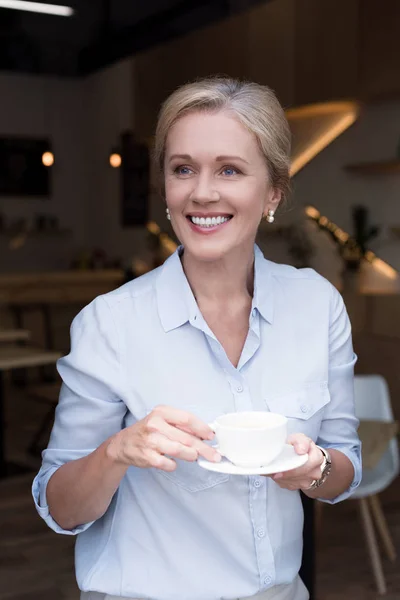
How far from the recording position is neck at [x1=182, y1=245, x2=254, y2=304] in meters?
1.23

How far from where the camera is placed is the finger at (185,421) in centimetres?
92

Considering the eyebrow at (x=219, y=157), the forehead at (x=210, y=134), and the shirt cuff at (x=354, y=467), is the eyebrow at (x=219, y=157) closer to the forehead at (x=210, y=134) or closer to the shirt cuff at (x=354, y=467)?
the forehead at (x=210, y=134)

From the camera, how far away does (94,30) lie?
714 centimetres

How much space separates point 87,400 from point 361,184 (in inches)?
176

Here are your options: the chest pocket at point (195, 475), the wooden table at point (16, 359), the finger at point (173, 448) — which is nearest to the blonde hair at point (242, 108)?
the chest pocket at point (195, 475)

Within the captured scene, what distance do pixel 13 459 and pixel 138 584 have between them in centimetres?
369

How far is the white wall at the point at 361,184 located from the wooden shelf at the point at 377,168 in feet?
0.11

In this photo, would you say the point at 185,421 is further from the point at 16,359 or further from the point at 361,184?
the point at 361,184

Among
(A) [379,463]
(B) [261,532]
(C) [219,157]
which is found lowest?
(A) [379,463]

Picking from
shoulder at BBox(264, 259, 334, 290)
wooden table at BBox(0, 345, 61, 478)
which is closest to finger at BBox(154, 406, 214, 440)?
shoulder at BBox(264, 259, 334, 290)

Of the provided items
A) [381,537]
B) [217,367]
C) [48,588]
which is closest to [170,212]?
[217,367]

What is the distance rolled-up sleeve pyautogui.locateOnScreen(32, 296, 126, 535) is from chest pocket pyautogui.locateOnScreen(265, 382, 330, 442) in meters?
0.24

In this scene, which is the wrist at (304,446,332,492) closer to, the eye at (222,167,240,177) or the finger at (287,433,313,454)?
the finger at (287,433,313,454)

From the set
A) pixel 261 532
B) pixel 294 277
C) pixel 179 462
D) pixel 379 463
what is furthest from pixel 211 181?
pixel 379 463
